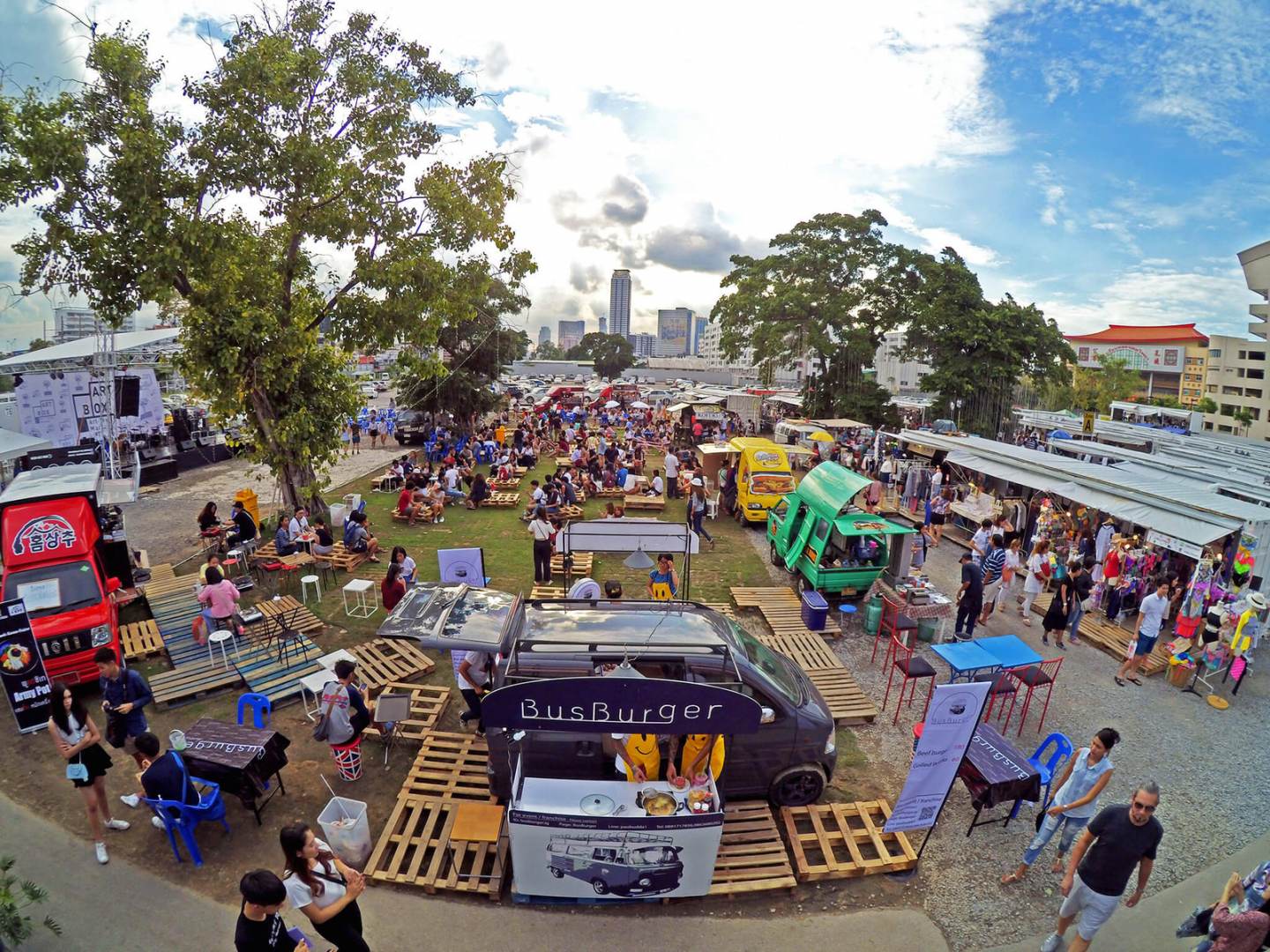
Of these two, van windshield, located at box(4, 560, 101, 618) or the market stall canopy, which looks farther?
the market stall canopy

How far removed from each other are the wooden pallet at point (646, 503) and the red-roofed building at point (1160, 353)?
291 ft

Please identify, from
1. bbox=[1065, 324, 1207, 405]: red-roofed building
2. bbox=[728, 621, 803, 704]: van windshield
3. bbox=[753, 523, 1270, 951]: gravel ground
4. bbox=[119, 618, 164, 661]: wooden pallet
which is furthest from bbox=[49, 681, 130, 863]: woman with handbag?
bbox=[1065, 324, 1207, 405]: red-roofed building

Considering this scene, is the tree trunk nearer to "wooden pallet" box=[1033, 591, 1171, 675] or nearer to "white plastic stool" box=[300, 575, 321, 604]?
"white plastic stool" box=[300, 575, 321, 604]

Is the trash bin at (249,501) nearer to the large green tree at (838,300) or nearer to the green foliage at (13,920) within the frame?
the green foliage at (13,920)

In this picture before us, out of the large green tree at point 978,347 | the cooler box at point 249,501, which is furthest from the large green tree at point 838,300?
the cooler box at point 249,501

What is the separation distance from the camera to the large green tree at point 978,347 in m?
27.6

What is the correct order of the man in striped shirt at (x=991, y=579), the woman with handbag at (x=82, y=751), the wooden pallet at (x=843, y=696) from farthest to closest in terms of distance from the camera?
the man in striped shirt at (x=991, y=579), the wooden pallet at (x=843, y=696), the woman with handbag at (x=82, y=751)

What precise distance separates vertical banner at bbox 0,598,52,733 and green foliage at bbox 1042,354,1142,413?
56359 millimetres

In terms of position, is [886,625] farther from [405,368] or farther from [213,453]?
[213,453]

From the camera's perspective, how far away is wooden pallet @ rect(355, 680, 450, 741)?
25.5 feet

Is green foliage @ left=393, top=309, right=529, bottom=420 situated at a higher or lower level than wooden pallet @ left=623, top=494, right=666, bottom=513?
higher

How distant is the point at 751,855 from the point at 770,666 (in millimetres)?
1812

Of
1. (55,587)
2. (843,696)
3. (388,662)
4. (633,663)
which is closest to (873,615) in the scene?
(843,696)

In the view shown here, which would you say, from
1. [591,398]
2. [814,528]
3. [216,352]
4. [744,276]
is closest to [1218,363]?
[744,276]
